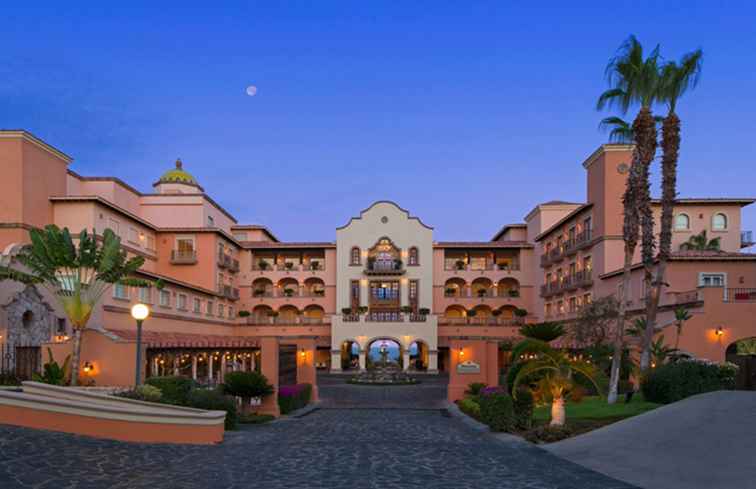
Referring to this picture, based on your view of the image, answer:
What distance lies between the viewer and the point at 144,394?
15.9m

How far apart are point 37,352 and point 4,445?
17.7 metres

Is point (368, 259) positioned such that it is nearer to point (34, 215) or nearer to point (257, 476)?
point (34, 215)

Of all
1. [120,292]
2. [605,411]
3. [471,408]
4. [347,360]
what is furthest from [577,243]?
[120,292]

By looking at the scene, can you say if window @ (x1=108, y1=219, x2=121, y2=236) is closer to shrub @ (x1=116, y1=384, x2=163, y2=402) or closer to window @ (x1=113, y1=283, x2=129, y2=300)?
window @ (x1=113, y1=283, x2=129, y2=300)

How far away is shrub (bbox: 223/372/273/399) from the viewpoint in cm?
2202

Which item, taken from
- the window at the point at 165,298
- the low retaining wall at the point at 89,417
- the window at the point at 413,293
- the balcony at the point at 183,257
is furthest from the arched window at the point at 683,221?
the low retaining wall at the point at 89,417

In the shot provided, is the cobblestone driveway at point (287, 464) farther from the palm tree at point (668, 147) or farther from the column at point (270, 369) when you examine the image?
the palm tree at point (668, 147)

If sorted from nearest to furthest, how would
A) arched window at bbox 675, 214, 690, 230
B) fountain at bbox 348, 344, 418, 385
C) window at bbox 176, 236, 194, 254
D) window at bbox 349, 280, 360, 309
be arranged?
fountain at bbox 348, 344, 418, 385 < arched window at bbox 675, 214, 690, 230 < window at bbox 176, 236, 194, 254 < window at bbox 349, 280, 360, 309

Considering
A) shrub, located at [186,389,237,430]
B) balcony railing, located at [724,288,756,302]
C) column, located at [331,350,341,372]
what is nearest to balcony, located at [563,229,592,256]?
balcony railing, located at [724,288,756,302]

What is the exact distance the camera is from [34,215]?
38656 millimetres

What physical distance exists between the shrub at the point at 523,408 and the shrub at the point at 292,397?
10474 mm

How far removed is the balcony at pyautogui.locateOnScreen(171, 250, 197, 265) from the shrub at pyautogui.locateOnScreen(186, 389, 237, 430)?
39180mm

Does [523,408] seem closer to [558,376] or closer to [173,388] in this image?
[558,376]

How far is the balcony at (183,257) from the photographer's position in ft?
181
